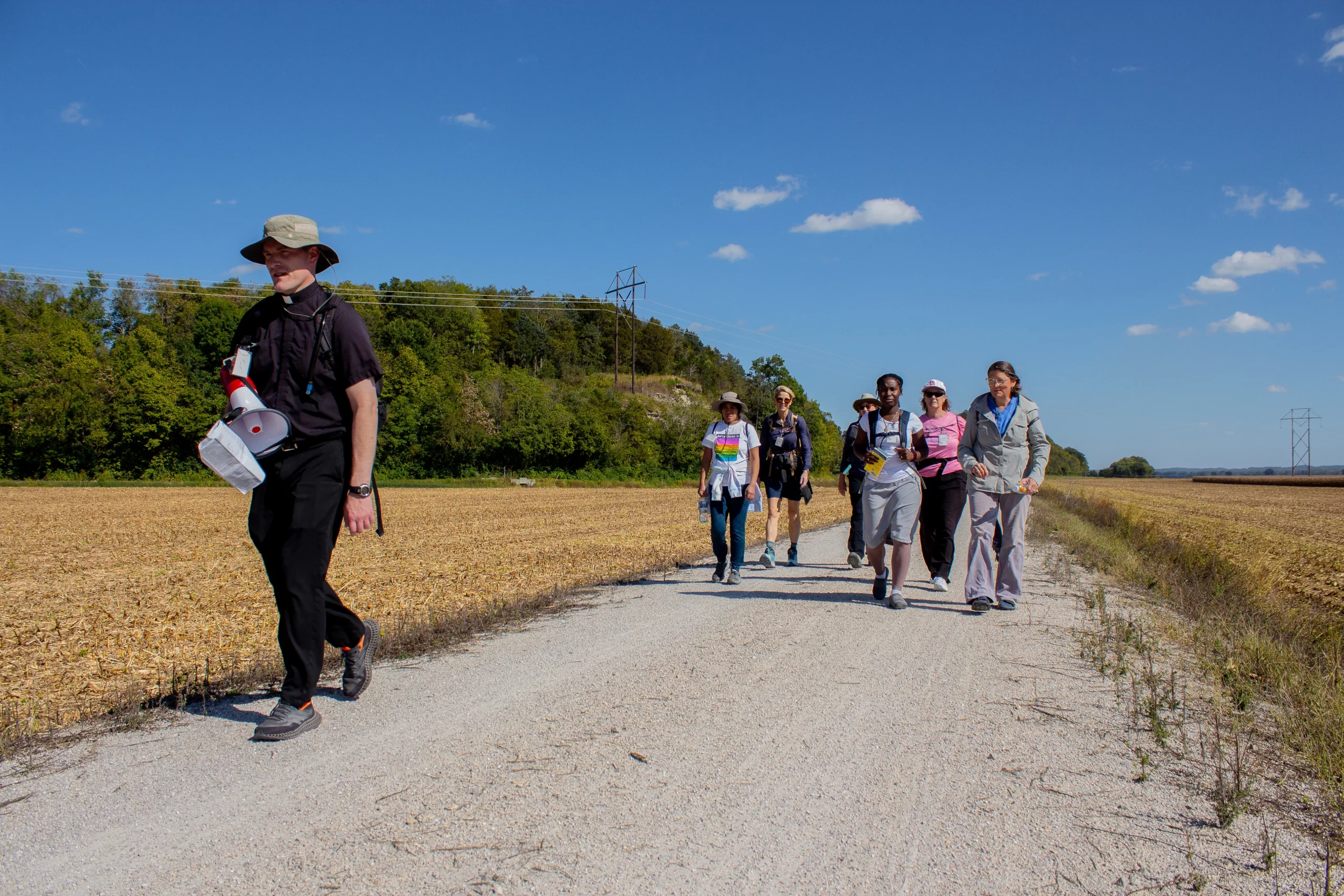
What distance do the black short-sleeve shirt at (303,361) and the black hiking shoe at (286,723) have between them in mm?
1241

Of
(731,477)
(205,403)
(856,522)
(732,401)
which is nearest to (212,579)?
(731,477)

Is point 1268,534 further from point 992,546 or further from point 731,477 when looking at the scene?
point 731,477

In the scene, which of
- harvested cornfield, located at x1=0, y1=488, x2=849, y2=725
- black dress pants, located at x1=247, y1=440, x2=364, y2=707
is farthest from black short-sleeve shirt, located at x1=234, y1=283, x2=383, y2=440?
harvested cornfield, located at x1=0, y1=488, x2=849, y2=725

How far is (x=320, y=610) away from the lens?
387 cm

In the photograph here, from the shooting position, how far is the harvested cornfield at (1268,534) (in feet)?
32.8

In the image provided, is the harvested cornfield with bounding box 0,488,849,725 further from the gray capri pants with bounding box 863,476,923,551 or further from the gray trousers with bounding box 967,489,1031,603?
the gray trousers with bounding box 967,489,1031,603

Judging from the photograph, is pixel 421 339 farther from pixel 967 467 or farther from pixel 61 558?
pixel 967 467

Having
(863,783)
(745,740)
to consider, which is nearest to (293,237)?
(745,740)

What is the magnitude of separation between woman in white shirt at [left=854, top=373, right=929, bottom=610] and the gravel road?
2163 mm

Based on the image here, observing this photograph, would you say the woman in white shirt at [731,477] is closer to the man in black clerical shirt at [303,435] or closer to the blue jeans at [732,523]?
the blue jeans at [732,523]

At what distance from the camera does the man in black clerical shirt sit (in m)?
3.78

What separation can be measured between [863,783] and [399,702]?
7.73 ft

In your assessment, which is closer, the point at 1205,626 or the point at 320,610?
the point at 320,610

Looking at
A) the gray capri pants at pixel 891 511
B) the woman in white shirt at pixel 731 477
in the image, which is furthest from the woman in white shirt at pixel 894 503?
the woman in white shirt at pixel 731 477
